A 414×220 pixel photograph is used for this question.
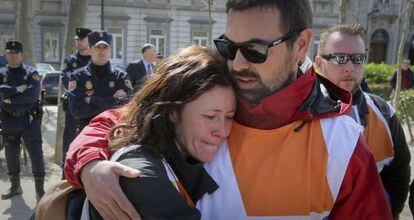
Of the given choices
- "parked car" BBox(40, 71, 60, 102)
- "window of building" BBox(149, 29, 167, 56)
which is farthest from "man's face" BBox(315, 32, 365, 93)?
"window of building" BBox(149, 29, 167, 56)

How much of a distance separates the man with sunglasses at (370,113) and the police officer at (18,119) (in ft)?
12.8

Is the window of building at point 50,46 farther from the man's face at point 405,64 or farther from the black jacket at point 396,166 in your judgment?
the black jacket at point 396,166

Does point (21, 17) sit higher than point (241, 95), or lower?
higher

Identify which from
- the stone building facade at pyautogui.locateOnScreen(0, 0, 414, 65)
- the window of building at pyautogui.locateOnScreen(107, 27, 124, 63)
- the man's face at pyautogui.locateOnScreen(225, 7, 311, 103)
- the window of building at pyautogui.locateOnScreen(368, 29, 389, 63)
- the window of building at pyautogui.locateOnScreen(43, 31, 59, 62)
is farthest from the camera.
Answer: the window of building at pyautogui.locateOnScreen(368, 29, 389, 63)

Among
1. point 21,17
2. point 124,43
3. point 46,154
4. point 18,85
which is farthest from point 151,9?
point 18,85

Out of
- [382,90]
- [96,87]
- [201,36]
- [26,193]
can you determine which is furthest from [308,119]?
[201,36]

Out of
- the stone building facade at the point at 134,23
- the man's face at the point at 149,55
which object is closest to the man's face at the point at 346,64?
the man's face at the point at 149,55

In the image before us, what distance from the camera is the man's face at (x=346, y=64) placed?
2479 mm

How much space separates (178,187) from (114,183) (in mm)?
210

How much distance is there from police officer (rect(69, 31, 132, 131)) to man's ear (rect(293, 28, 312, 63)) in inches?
130

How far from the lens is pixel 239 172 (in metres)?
1.55

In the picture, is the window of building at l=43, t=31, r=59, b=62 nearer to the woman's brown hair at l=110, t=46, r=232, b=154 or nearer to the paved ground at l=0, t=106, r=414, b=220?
the paved ground at l=0, t=106, r=414, b=220

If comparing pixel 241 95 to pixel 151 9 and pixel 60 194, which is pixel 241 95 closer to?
pixel 60 194

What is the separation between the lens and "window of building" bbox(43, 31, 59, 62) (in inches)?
1066
